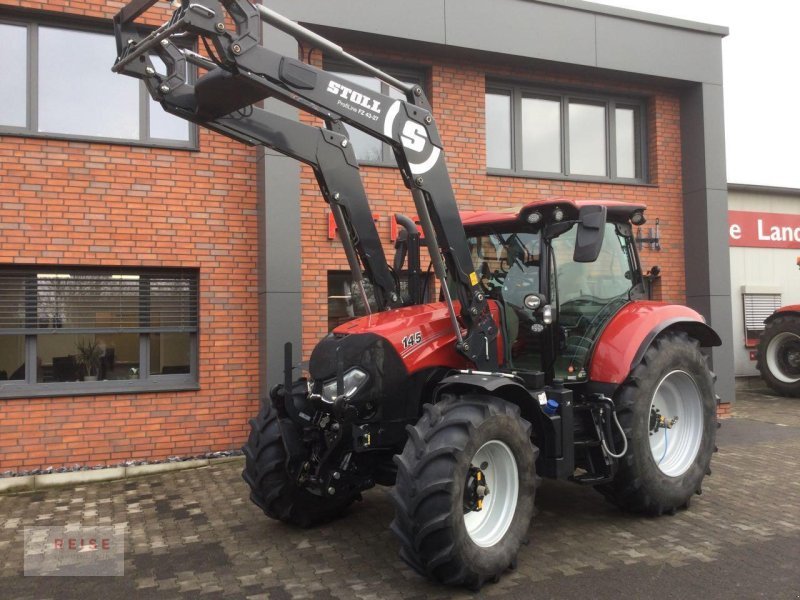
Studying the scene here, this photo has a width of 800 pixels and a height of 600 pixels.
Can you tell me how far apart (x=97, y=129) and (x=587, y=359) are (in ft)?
18.5

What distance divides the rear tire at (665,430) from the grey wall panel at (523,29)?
4686mm

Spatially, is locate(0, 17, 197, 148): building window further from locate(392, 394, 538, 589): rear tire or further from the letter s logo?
locate(392, 394, 538, 589): rear tire

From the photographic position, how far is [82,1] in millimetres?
7309

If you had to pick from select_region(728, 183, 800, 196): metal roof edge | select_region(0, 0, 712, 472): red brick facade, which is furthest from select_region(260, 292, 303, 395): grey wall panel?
select_region(728, 183, 800, 196): metal roof edge

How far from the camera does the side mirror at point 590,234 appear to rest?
4648 millimetres

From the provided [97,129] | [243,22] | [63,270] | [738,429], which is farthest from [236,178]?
[738,429]

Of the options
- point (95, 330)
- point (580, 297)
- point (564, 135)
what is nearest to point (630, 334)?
point (580, 297)

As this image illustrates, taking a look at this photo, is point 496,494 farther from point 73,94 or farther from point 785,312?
point 785,312

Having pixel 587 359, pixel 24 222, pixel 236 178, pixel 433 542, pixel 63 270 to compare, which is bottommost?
pixel 433 542

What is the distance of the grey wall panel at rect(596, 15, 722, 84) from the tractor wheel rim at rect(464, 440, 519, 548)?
21.9ft

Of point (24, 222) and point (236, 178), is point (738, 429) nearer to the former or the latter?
point (236, 178)

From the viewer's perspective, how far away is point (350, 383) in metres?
4.50

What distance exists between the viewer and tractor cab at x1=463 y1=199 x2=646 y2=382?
16.9ft

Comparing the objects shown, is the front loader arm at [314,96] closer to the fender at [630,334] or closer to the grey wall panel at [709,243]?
the fender at [630,334]
